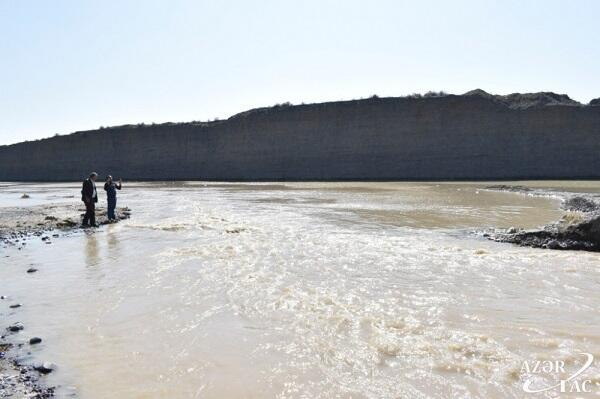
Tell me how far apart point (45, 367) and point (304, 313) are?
2.35 m

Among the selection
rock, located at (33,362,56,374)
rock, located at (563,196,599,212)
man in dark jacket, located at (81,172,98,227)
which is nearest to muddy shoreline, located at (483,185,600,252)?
rock, located at (563,196,599,212)

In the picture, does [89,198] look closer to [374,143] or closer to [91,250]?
[91,250]

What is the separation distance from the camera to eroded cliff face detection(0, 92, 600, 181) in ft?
114

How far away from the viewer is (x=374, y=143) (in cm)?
3922

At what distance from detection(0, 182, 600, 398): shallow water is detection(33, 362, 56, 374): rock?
0.08 m

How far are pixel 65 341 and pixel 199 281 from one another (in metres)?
2.29

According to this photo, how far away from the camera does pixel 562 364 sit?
12.6 feet

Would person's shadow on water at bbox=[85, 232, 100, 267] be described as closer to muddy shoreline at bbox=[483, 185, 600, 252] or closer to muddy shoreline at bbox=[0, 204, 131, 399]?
muddy shoreline at bbox=[0, 204, 131, 399]

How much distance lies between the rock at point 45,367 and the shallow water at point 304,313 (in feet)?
0.25

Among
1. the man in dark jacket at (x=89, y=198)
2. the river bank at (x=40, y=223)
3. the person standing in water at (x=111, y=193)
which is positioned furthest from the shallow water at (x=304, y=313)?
the person standing in water at (x=111, y=193)

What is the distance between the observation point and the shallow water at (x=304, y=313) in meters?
3.66

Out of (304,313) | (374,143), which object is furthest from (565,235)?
(374,143)

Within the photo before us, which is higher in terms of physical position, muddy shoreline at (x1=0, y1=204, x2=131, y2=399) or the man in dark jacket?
the man in dark jacket

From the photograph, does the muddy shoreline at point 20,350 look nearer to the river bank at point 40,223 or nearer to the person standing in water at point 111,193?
the river bank at point 40,223
